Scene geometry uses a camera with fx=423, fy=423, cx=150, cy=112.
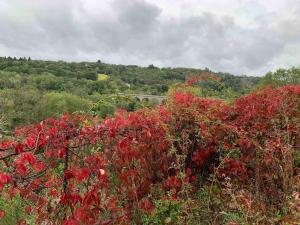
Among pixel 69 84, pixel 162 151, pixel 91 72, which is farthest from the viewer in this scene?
pixel 91 72

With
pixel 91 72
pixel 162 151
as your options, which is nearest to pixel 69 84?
pixel 91 72

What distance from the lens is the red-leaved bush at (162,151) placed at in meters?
4.45

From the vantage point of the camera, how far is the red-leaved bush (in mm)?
4453

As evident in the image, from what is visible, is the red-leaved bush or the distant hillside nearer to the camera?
the red-leaved bush

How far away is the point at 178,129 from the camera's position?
6242 mm

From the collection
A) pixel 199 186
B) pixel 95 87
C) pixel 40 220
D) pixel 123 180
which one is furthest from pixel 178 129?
pixel 95 87

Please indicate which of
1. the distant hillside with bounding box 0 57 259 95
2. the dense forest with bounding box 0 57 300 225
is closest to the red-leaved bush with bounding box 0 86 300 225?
the dense forest with bounding box 0 57 300 225

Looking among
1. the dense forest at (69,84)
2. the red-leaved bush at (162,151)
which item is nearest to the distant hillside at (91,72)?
the dense forest at (69,84)

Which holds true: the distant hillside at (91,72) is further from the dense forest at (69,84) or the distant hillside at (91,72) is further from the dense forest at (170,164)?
the dense forest at (170,164)

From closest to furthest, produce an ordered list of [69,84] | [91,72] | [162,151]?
[162,151] → [69,84] → [91,72]

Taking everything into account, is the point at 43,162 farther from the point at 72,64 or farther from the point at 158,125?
the point at 72,64

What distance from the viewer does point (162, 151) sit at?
588 centimetres

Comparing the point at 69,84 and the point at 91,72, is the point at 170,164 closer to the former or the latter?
the point at 69,84

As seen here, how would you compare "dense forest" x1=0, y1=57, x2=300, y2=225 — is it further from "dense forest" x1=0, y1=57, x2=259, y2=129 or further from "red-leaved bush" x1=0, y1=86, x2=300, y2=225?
"dense forest" x1=0, y1=57, x2=259, y2=129
